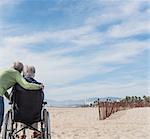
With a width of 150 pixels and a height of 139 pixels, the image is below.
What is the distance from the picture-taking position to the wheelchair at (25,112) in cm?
644

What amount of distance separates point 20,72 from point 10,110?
1.71 ft

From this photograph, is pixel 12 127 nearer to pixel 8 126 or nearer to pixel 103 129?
pixel 8 126

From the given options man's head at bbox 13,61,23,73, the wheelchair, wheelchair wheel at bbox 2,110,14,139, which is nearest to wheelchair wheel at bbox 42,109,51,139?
the wheelchair

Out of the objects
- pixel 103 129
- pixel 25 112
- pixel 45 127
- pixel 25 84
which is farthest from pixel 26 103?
pixel 103 129

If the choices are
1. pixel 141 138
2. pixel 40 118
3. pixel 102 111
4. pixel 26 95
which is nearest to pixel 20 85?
pixel 26 95

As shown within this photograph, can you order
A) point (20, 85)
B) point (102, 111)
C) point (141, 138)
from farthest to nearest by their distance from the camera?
point (102, 111) < point (141, 138) < point (20, 85)

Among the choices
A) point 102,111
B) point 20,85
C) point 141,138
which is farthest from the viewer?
point 102,111

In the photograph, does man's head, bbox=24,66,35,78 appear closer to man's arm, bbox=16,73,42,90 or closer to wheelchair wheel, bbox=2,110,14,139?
man's arm, bbox=16,73,42,90

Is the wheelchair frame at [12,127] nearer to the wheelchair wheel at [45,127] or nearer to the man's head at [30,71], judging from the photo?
the wheelchair wheel at [45,127]

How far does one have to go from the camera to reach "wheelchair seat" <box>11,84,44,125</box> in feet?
21.1

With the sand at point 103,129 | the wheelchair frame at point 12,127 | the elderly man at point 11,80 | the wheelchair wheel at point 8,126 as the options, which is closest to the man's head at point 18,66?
the elderly man at point 11,80

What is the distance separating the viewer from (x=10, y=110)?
655 cm

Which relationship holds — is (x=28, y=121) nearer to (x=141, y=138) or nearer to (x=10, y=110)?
(x=10, y=110)

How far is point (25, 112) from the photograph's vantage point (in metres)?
6.50
